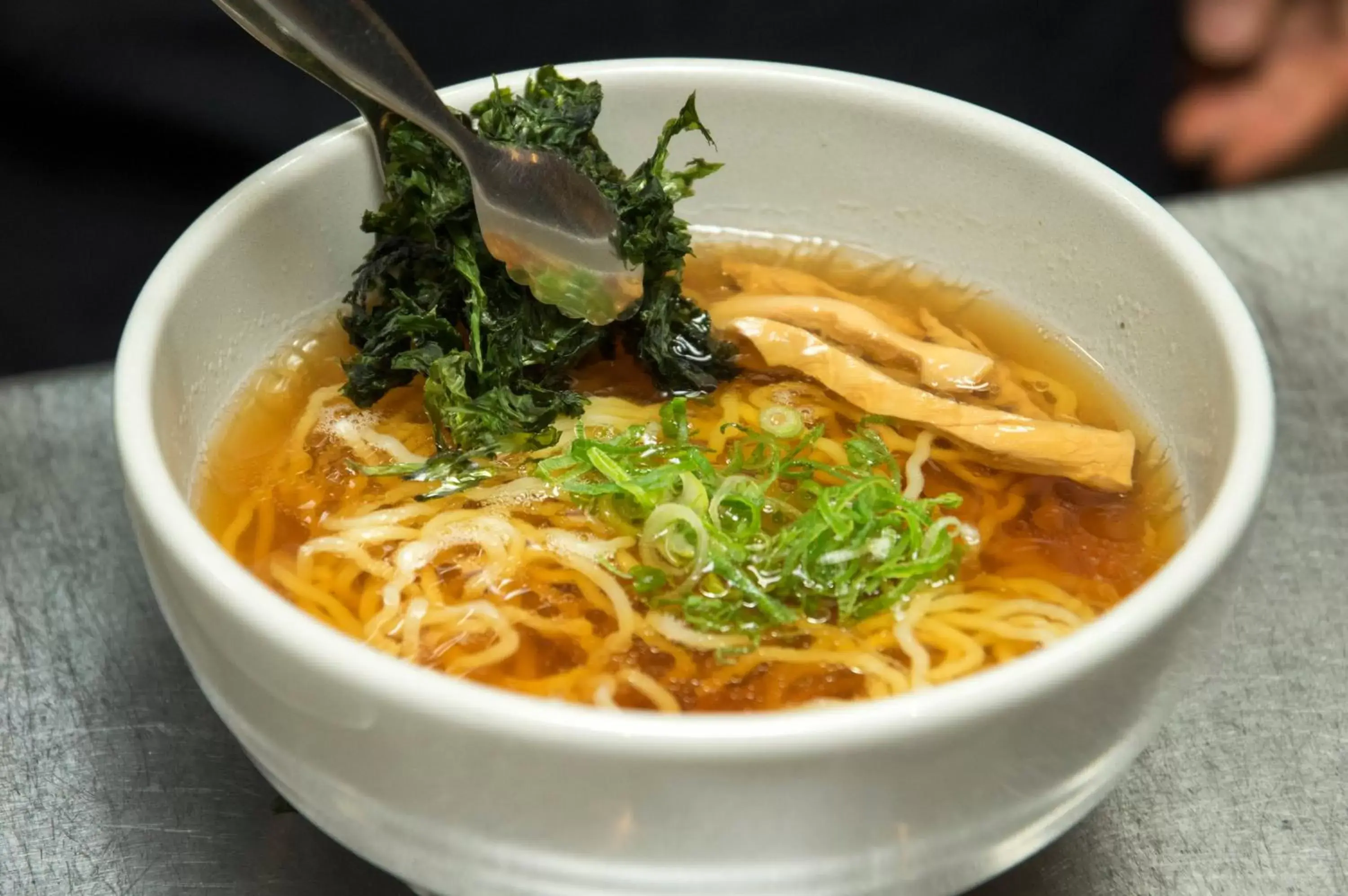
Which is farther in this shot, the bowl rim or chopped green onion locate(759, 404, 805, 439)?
chopped green onion locate(759, 404, 805, 439)

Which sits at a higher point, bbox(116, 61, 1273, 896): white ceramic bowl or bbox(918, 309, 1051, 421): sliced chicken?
bbox(116, 61, 1273, 896): white ceramic bowl

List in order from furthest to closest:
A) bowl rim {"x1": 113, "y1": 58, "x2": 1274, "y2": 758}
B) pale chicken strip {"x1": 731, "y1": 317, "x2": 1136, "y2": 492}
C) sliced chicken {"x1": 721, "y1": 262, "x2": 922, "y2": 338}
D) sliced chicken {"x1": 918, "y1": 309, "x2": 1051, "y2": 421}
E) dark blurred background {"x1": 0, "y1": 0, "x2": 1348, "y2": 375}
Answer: dark blurred background {"x1": 0, "y1": 0, "x2": 1348, "y2": 375}, sliced chicken {"x1": 721, "y1": 262, "x2": 922, "y2": 338}, sliced chicken {"x1": 918, "y1": 309, "x2": 1051, "y2": 421}, pale chicken strip {"x1": 731, "y1": 317, "x2": 1136, "y2": 492}, bowl rim {"x1": 113, "y1": 58, "x2": 1274, "y2": 758}

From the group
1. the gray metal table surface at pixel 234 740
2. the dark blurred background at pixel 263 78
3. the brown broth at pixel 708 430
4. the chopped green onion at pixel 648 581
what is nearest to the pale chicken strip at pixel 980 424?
the brown broth at pixel 708 430

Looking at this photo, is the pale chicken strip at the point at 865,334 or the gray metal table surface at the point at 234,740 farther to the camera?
the pale chicken strip at the point at 865,334

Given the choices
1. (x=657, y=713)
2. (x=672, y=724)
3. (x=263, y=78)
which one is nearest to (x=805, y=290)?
(x=657, y=713)

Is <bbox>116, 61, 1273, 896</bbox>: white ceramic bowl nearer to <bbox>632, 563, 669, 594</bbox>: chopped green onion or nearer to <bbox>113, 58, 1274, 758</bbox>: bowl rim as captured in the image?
<bbox>113, 58, 1274, 758</bbox>: bowl rim

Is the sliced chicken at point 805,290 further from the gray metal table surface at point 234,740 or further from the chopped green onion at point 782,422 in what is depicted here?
the gray metal table surface at point 234,740

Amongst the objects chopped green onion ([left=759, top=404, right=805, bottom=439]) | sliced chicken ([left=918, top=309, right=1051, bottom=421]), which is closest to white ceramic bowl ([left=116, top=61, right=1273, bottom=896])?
sliced chicken ([left=918, top=309, right=1051, bottom=421])

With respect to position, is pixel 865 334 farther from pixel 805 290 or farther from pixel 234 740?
pixel 234 740
